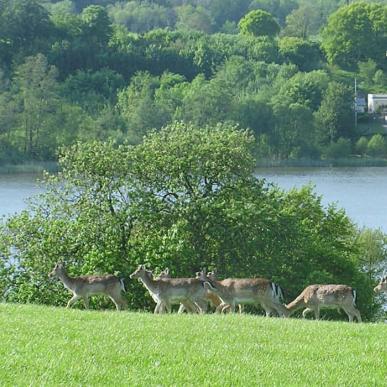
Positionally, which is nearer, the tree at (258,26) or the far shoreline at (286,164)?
the far shoreline at (286,164)

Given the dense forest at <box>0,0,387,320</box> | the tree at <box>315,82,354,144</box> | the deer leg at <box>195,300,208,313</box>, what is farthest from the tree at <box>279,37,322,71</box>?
the deer leg at <box>195,300,208,313</box>

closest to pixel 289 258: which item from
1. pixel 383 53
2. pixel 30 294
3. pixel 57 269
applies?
pixel 30 294

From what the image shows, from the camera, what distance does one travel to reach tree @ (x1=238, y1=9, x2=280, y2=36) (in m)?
190

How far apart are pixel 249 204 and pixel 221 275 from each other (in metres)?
2.28

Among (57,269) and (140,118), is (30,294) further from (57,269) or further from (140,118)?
(140,118)

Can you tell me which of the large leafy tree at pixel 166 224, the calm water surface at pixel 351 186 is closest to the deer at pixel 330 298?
the large leafy tree at pixel 166 224

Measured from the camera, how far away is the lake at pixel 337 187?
203 ft

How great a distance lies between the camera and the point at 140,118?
122 meters

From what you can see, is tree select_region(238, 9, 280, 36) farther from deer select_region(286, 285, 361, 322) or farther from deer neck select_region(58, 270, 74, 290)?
deer select_region(286, 285, 361, 322)

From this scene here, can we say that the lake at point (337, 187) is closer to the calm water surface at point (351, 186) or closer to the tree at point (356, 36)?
the calm water surface at point (351, 186)

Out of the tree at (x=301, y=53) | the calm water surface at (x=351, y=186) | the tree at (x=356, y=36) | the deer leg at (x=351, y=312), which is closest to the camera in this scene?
the deer leg at (x=351, y=312)

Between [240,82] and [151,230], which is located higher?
[151,230]

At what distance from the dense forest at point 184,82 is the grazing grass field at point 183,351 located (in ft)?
269

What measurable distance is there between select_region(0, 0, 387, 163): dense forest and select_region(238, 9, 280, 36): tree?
0.31m
